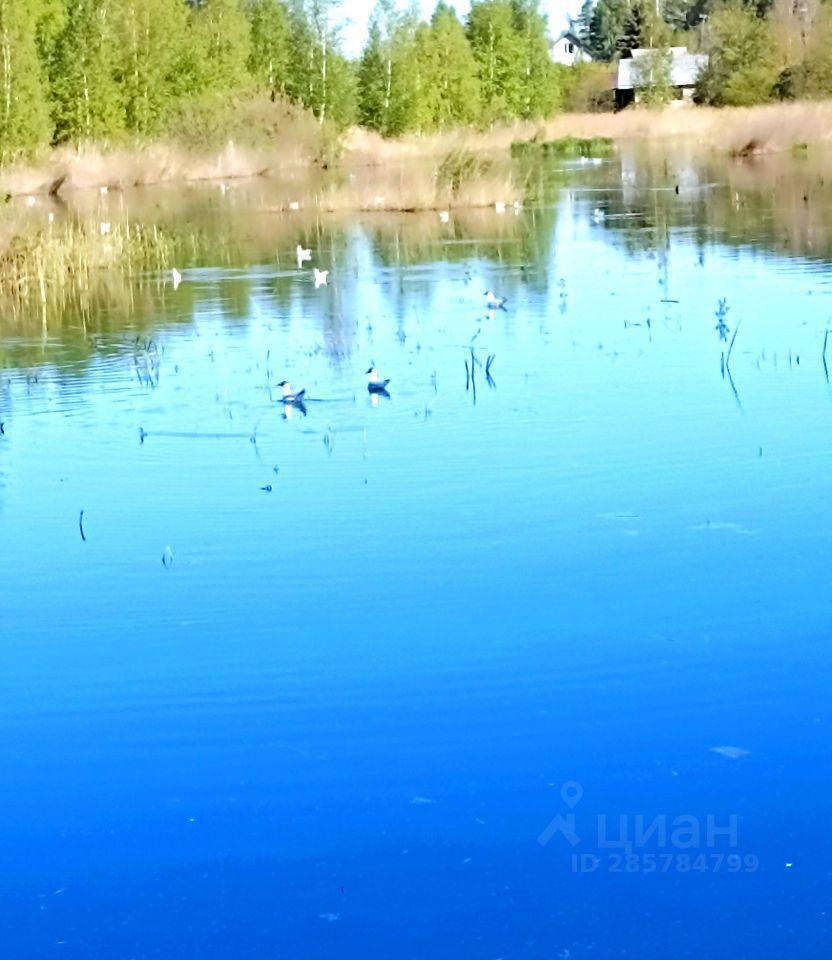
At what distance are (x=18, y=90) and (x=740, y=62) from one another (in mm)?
25644

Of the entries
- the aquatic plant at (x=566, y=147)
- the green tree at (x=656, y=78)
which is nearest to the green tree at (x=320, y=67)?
the aquatic plant at (x=566, y=147)

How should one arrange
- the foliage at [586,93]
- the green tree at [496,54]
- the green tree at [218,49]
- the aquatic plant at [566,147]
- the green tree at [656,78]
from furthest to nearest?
1. the foliage at [586,93]
2. the green tree at [656,78]
3. the green tree at [496,54]
4. the green tree at [218,49]
5. the aquatic plant at [566,147]

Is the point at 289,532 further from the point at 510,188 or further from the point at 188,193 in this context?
the point at 188,193

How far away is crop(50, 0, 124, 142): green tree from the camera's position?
41.8 m

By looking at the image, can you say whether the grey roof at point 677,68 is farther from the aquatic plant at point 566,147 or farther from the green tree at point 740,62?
the aquatic plant at point 566,147

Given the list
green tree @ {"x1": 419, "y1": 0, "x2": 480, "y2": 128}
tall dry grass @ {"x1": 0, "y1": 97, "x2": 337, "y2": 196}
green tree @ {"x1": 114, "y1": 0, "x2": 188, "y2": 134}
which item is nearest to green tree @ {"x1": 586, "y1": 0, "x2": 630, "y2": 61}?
green tree @ {"x1": 419, "y1": 0, "x2": 480, "y2": 128}

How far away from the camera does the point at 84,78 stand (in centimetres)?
4184

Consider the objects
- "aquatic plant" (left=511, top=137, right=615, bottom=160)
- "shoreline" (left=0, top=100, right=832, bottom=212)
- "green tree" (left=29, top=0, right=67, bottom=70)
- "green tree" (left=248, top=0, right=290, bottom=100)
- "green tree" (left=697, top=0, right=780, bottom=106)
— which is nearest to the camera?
"shoreline" (left=0, top=100, right=832, bottom=212)

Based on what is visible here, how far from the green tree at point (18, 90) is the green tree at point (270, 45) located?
1425cm

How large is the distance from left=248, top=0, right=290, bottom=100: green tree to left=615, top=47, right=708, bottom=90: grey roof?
17067 millimetres

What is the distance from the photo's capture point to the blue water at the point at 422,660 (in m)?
3.67

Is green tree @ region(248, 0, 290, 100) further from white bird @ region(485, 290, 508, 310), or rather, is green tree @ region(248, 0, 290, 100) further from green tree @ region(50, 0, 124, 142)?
white bird @ region(485, 290, 508, 310)

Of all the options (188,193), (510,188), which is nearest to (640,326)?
(510,188)

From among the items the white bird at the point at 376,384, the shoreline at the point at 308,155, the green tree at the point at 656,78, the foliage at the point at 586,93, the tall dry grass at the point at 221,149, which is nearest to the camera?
the white bird at the point at 376,384
